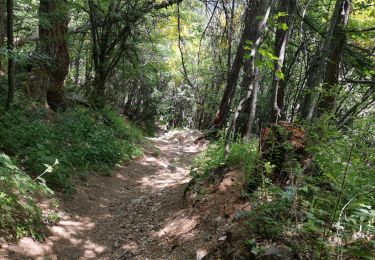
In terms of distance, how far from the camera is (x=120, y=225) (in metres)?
5.90

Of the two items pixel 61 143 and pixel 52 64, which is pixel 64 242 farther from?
pixel 52 64

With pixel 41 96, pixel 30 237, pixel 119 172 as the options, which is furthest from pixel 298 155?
pixel 41 96

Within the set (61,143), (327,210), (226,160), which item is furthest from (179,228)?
(61,143)

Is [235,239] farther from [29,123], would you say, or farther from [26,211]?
[29,123]

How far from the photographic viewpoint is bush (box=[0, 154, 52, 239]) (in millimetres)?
4258

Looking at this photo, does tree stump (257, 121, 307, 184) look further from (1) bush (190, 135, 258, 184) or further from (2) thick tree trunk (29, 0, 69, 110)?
(2) thick tree trunk (29, 0, 69, 110)

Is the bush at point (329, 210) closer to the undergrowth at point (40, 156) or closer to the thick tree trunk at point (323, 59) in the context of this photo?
the thick tree trunk at point (323, 59)

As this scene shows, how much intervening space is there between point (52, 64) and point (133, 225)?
6.38 meters

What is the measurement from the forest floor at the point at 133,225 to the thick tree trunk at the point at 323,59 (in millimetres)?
1806

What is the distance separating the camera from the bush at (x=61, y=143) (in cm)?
650

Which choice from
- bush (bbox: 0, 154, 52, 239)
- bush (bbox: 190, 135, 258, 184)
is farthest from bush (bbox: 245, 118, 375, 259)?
bush (bbox: 0, 154, 52, 239)

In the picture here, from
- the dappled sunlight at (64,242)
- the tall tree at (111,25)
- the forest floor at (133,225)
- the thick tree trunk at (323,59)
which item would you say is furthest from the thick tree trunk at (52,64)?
the thick tree trunk at (323,59)

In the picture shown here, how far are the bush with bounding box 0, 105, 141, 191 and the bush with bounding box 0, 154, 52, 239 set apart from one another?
89 cm

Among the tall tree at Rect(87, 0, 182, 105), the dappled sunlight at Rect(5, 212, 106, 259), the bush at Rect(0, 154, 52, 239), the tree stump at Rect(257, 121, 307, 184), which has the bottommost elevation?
the dappled sunlight at Rect(5, 212, 106, 259)
